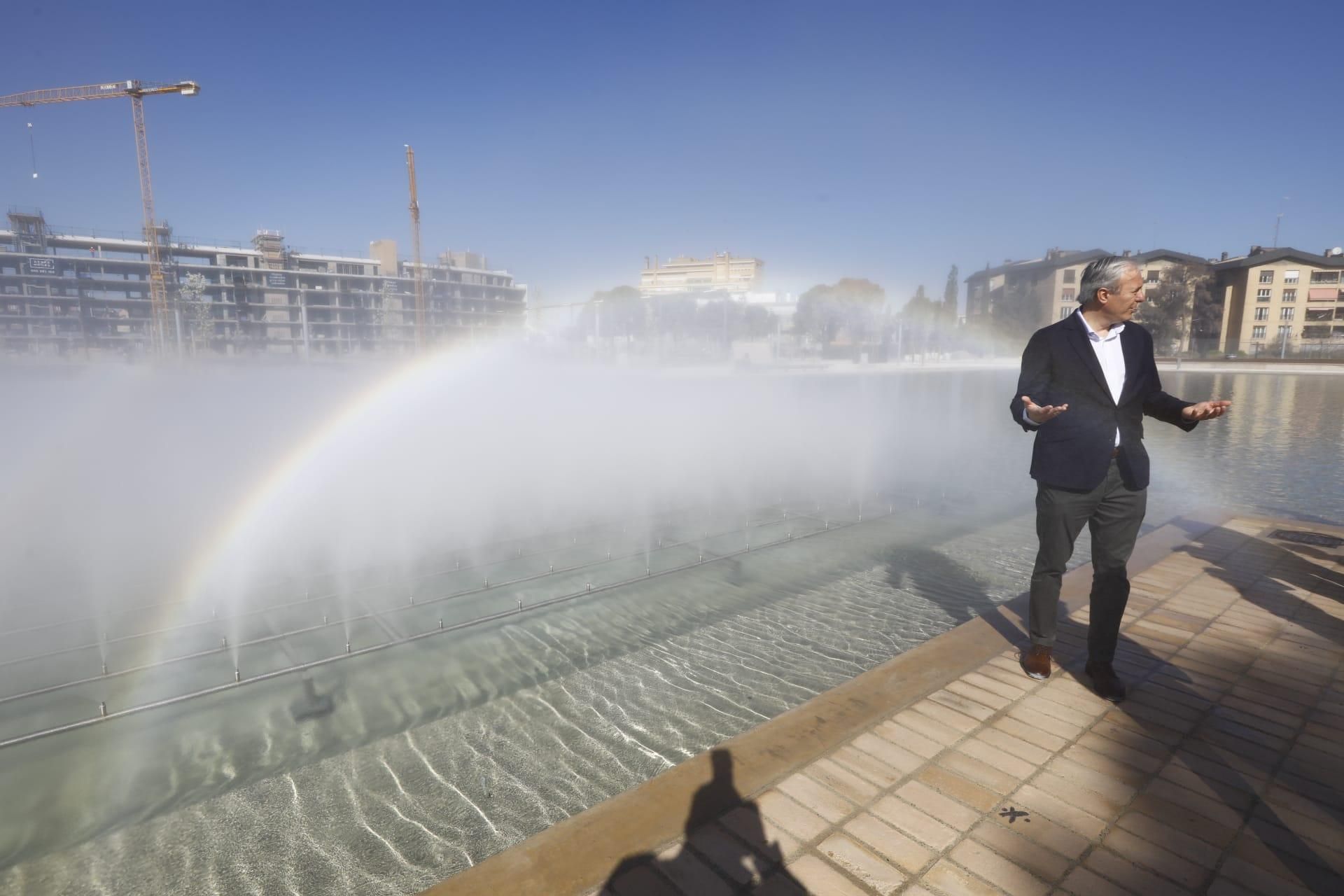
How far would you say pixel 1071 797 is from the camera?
2.44 metres

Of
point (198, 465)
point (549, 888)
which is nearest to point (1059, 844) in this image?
point (549, 888)

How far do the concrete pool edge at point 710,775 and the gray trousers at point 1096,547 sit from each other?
1.73 feet

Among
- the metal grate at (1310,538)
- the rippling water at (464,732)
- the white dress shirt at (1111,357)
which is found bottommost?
the rippling water at (464,732)

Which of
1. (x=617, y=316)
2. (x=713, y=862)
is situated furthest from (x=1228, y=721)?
(x=617, y=316)

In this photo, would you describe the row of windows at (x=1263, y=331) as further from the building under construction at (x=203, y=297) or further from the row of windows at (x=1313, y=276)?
the building under construction at (x=203, y=297)

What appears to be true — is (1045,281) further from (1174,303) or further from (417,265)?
(417,265)

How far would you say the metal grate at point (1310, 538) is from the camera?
19.7 ft

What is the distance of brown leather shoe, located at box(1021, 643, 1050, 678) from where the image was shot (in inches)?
133

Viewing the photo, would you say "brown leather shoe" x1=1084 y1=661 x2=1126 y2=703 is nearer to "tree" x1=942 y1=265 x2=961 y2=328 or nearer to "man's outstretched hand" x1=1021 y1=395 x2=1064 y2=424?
"man's outstretched hand" x1=1021 y1=395 x2=1064 y2=424

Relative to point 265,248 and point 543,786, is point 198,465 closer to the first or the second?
point 543,786

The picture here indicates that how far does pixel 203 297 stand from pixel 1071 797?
94289 mm

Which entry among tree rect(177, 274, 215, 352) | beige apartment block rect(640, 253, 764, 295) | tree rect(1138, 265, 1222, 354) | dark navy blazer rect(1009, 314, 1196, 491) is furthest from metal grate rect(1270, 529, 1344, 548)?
beige apartment block rect(640, 253, 764, 295)

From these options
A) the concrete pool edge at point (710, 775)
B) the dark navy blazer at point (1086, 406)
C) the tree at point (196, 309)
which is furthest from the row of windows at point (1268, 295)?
the tree at point (196, 309)

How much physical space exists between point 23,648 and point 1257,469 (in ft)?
56.5
